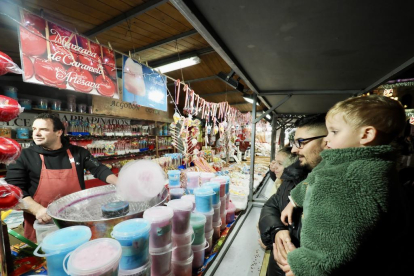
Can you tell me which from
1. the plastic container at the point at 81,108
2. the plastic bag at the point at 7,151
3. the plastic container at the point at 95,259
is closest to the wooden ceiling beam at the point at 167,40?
the plastic container at the point at 81,108

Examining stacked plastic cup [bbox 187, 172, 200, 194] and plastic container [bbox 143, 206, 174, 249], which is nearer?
plastic container [bbox 143, 206, 174, 249]

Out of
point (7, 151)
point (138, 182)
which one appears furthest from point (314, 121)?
point (7, 151)

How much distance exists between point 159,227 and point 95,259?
0.38 m

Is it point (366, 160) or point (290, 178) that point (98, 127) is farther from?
point (366, 160)

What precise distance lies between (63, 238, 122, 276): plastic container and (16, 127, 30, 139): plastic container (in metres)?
4.46

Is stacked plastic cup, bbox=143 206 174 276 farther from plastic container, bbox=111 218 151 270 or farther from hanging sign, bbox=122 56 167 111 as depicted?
hanging sign, bbox=122 56 167 111

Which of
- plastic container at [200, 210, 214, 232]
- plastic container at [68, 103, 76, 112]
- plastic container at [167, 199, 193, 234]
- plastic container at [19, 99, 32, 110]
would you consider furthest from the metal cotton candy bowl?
plastic container at [68, 103, 76, 112]

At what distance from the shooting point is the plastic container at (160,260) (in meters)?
0.98

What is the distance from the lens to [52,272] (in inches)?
26.3

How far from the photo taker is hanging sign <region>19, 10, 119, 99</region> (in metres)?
2.15

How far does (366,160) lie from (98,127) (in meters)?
5.71

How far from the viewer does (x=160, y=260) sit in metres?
1.00

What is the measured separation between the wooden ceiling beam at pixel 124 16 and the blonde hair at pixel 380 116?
301 cm

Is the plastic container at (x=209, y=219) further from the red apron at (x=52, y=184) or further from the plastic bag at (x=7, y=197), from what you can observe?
the red apron at (x=52, y=184)
